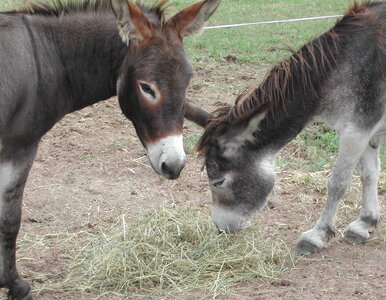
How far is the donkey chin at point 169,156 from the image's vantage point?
3652mm

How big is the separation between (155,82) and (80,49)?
59 centimetres

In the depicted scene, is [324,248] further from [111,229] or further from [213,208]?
[111,229]

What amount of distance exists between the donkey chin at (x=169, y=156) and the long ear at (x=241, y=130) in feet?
3.24

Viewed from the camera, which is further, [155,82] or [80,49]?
[80,49]

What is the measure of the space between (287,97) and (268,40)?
6.36 meters

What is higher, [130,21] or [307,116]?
[130,21]

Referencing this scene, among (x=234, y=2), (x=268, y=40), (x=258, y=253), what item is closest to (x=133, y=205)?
(x=258, y=253)

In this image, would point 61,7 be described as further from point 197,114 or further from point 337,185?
point 337,185

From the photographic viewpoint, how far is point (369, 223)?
16.5ft

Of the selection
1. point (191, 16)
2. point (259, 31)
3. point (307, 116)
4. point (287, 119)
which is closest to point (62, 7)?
point (191, 16)

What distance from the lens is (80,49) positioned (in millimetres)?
3912

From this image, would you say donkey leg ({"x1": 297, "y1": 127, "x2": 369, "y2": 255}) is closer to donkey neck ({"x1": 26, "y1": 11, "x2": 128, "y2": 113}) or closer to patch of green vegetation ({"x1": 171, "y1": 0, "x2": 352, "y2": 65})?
donkey neck ({"x1": 26, "y1": 11, "x2": 128, "y2": 113})

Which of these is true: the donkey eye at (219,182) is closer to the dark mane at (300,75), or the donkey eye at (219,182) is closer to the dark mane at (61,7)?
the dark mane at (300,75)

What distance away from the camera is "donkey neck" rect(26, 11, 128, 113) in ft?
12.7
